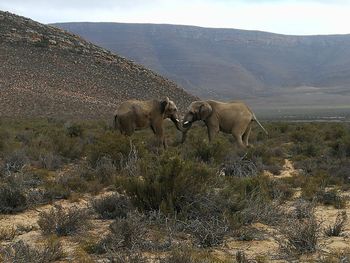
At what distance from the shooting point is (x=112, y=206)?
7754 millimetres

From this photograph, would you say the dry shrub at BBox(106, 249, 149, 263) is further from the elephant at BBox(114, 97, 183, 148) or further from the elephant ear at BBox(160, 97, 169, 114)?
the elephant ear at BBox(160, 97, 169, 114)

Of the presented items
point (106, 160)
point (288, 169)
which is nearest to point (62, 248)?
point (106, 160)

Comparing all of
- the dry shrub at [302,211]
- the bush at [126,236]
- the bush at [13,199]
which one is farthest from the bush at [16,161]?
the dry shrub at [302,211]

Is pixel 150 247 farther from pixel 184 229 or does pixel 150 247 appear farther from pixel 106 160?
pixel 106 160

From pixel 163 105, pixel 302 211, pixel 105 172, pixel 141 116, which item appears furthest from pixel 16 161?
pixel 302 211

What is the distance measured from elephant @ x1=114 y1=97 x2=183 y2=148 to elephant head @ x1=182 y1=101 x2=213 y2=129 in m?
0.73

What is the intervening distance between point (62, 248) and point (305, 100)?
157802mm

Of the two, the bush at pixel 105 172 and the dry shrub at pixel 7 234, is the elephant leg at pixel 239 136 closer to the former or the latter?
the bush at pixel 105 172

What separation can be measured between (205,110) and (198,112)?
322 mm

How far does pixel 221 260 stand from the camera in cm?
559

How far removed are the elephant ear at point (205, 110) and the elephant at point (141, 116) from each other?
3.18 feet

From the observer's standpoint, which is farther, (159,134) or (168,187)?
(159,134)

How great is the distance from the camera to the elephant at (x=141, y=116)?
14383 mm

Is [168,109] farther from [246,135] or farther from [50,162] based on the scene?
[50,162]
